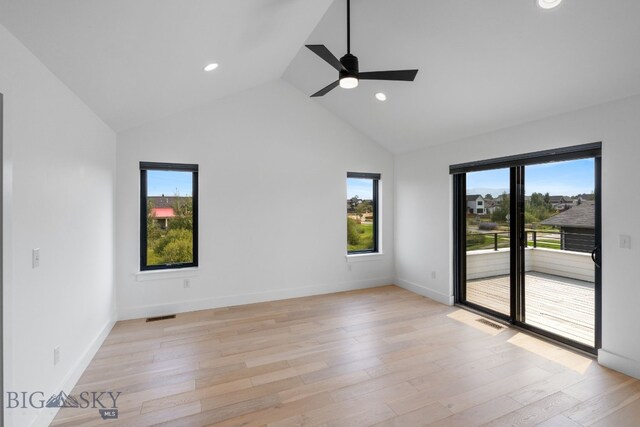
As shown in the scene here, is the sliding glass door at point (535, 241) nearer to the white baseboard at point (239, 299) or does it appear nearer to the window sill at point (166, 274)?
the white baseboard at point (239, 299)

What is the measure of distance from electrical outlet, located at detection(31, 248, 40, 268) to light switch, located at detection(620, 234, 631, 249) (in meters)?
4.50

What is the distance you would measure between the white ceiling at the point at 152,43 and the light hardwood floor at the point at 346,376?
8.07ft

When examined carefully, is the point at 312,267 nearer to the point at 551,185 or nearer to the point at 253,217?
the point at 253,217

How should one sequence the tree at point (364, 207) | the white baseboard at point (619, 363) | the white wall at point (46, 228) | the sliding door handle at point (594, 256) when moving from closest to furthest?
the white wall at point (46, 228)
the white baseboard at point (619, 363)
the sliding door handle at point (594, 256)
the tree at point (364, 207)

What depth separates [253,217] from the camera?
4.46m

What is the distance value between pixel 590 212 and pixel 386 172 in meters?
2.99

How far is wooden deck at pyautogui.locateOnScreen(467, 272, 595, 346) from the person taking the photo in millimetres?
3086

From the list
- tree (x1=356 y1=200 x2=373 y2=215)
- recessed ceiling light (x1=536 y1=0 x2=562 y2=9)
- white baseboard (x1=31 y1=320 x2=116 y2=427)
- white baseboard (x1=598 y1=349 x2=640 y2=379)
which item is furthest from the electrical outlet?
white baseboard (x1=598 y1=349 x2=640 y2=379)

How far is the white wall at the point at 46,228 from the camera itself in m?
1.67

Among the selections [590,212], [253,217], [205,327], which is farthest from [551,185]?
[205,327]

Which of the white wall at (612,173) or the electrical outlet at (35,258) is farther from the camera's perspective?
the white wall at (612,173)

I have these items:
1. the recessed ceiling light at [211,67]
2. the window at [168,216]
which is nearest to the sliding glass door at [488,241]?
the recessed ceiling light at [211,67]

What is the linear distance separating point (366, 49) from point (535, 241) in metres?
2.91

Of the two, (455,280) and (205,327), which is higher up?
(455,280)
